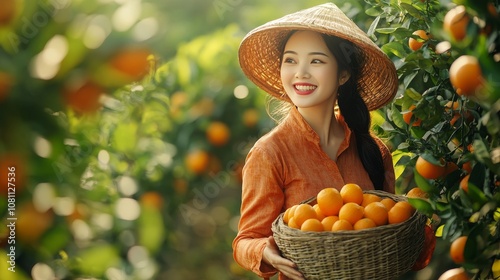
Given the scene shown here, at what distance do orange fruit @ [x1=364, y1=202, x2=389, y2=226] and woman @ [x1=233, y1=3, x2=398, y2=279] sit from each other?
8.9 inches

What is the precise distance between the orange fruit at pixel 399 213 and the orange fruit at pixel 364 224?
0.07 m

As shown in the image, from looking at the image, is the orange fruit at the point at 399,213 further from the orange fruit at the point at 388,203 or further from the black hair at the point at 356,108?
the black hair at the point at 356,108

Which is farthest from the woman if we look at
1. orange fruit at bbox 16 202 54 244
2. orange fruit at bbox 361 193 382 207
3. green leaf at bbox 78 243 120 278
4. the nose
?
orange fruit at bbox 16 202 54 244

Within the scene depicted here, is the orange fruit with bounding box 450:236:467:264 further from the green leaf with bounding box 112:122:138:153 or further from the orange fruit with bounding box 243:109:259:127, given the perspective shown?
the orange fruit with bounding box 243:109:259:127

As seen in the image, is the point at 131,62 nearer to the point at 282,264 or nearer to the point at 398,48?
the point at 282,264

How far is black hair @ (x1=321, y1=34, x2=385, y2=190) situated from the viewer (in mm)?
1873

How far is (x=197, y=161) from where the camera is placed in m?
2.54

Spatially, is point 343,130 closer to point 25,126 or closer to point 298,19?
Result: point 298,19

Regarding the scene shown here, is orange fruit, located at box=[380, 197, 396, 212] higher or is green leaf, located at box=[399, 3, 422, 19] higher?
green leaf, located at box=[399, 3, 422, 19]

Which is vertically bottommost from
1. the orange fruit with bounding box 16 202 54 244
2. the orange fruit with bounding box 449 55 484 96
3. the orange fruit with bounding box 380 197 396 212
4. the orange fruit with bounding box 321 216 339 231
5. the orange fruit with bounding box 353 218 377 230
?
the orange fruit with bounding box 380 197 396 212

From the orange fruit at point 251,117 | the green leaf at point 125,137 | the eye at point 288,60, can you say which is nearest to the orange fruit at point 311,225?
the eye at point 288,60

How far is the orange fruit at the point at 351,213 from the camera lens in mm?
1459

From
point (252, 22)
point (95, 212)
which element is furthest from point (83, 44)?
point (252, 22)

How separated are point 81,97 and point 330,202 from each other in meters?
0.98
